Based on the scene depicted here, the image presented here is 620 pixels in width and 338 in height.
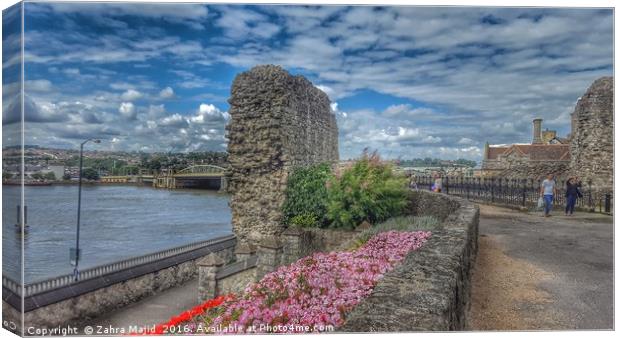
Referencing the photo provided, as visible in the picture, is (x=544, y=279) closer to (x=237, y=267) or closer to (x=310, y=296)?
Answer: (x=310, y=296)

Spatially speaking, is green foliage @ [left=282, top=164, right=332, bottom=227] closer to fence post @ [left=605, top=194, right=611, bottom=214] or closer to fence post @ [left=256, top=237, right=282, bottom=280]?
fence post @ [left=256, top=237, right=282, bottom=280]

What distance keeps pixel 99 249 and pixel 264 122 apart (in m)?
5.03

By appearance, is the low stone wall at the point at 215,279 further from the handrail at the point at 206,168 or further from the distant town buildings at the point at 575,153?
the distant town buildings at the point at 575,153

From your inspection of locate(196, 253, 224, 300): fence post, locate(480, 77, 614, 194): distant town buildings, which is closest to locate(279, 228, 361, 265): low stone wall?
locate(196, 253, 224, 300): fence post

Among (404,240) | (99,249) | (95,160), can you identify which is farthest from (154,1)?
(99,249)

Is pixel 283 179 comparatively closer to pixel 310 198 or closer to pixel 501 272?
pixel 310 198

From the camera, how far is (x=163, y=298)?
1120 cm

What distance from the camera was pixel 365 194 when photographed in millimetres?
10648

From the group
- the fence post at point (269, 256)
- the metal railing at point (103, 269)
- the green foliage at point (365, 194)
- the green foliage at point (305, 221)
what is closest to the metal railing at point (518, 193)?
the green foliage at point (365, 194)

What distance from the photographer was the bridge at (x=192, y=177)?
1064 cm

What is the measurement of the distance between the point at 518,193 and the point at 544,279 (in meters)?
10.8

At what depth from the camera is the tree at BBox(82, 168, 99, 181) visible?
6.59 metres

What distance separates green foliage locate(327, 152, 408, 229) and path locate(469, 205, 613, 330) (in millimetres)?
2152

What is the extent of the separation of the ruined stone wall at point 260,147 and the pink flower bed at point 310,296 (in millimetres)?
6304
